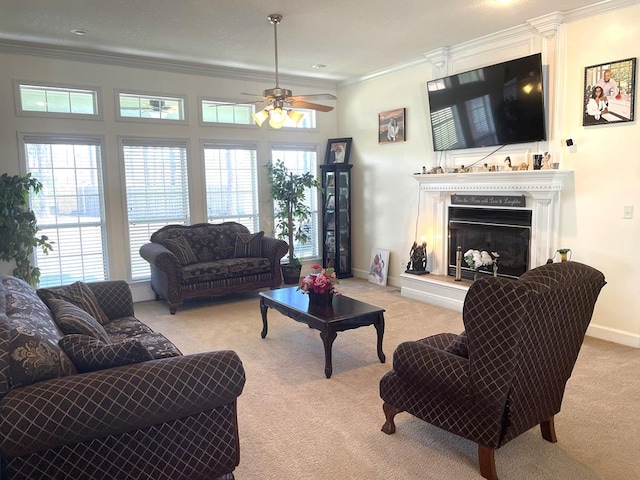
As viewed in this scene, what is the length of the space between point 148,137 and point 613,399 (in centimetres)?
569

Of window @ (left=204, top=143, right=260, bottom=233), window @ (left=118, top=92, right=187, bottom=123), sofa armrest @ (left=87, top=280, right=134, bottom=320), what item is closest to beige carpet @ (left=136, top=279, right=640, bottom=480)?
sofa armrest @ (left=87, top=280, right=134, bottom=320)

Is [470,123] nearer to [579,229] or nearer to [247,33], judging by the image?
[579,229]

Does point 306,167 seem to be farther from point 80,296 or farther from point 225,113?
point 80,296

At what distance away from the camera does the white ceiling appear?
13.8 ft

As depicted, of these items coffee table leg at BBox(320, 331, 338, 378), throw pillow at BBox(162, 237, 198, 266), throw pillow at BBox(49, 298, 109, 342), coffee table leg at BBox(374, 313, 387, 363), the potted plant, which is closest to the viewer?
throw pillow at BBox(49, 298, 109, 342)

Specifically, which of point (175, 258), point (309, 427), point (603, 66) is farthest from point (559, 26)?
point (175, 258)

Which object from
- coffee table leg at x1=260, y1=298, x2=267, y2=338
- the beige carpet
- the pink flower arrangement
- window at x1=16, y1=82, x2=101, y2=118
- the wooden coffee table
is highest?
window at x1=16, y1=82, x2=101, y2=118

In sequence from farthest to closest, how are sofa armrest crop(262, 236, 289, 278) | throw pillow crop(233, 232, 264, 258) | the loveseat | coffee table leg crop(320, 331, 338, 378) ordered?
throw pillow crop(233, 232, 264, 258)
sofa armrest crop(262, 236, 289, 278)
the loveseat
coffee table leg crop(320, 331, 338, 378)

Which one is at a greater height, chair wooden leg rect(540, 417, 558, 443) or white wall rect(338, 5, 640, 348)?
white wall rect(338, 5, 640, 348)

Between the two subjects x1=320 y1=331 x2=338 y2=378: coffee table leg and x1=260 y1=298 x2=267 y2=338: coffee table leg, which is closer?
x1=320 y1=331 x2=338 y2=378: coffee table leg

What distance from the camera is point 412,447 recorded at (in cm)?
274

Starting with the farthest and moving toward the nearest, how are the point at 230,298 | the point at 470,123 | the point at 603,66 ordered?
1. the point at 230,298
2. the point at 470,123
3. the point at 603,66

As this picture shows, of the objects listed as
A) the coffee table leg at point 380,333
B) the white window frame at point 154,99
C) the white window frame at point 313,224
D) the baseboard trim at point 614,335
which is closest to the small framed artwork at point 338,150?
the white window frame at point 313,224

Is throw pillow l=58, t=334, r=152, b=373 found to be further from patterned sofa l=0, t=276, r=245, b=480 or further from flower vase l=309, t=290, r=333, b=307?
flower vase l=309, t=290, r=333, b=307
